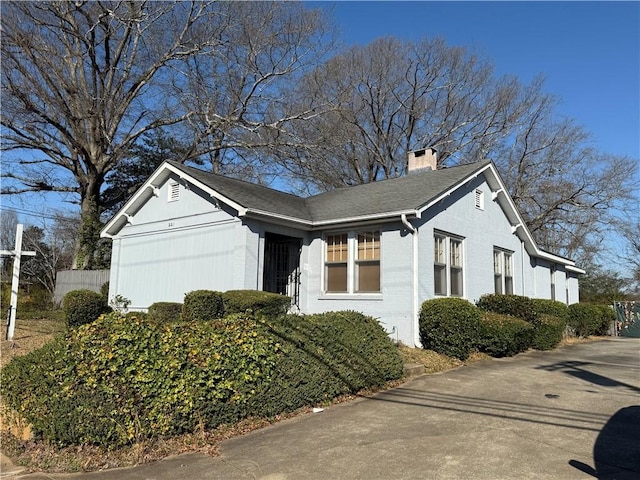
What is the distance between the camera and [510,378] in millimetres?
9086

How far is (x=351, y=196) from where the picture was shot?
52.1ft

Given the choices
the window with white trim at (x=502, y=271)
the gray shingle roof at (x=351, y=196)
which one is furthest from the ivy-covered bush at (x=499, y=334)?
the window with white trim at (x=502, y=271)

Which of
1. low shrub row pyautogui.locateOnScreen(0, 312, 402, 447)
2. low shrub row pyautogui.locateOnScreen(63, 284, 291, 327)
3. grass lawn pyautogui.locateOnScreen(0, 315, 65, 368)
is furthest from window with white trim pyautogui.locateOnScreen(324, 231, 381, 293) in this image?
grass lawn pyautogui.locateOnScreen(0, 315, 65, 368)

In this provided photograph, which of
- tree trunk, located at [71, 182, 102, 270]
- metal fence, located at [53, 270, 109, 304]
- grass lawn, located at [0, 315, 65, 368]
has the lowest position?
grass lawn, located at [0, 315, 65, 368]

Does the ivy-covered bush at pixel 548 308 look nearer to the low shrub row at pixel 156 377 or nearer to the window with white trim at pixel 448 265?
the window with white trim at pixel 448 265

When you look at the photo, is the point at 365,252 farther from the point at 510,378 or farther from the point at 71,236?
the point at 71,236

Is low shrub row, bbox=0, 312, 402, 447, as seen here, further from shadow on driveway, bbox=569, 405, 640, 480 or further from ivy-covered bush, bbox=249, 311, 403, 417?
shadow on driveway, bbox=569, 405, 640, 480

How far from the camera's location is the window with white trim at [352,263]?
12680mm

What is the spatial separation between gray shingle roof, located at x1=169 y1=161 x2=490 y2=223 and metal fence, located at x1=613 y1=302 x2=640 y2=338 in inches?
509

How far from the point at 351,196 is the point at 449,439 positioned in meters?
11.1

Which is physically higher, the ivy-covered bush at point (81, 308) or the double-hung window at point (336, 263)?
the double-hung window at point (336, 263)

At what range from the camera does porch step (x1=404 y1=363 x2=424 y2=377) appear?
922 centimetres

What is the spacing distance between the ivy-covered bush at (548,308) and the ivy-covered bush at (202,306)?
937cm

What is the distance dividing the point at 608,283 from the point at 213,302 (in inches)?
1454
